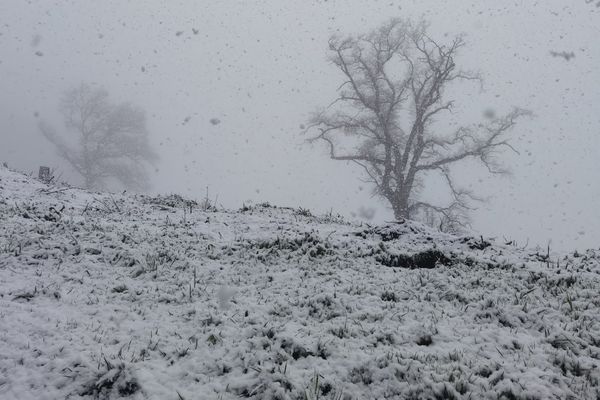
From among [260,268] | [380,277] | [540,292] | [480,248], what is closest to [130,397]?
[260,268]

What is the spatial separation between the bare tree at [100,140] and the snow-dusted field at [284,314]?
3097cm

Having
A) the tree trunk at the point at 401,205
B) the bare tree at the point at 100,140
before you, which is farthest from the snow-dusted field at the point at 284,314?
the bare tree at the point at 100,140

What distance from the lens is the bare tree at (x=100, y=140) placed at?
38469mm

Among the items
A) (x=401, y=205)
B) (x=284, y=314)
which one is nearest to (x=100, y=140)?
(x=401, y=205)

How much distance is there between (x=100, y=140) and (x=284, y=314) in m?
37.4

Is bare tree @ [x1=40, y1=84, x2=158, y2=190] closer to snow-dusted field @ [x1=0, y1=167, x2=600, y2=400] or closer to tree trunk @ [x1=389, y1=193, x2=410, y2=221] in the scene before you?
tree trunk @ [x1=389, y1=193, x2=410, y2=221]

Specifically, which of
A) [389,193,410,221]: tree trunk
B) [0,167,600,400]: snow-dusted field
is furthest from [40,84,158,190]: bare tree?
[0,167,600,400]: snow-dusted field

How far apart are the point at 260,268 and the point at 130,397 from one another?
3.68 m

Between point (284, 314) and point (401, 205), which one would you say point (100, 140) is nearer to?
point (401, 205)

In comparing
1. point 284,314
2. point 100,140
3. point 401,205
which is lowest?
point 284,314

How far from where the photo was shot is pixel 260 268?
7.65 meters

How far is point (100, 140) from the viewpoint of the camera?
38938mm

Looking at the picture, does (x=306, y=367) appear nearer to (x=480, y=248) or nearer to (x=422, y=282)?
(x=422, y=282)

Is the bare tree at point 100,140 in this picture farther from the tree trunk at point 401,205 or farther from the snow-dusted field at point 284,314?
the snow-dusted field at point 284,314
